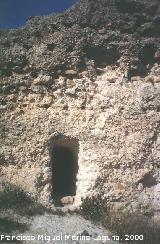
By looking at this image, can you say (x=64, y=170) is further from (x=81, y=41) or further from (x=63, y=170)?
(x=81, y=41)

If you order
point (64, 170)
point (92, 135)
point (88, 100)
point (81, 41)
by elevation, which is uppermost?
point (81, 41)

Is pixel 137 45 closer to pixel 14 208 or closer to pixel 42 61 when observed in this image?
pixel 42 61

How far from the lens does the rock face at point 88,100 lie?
735cm

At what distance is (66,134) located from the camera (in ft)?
24.7

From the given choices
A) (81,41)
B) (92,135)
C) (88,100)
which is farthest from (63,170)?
(81,41)

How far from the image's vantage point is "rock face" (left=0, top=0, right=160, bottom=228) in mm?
7352

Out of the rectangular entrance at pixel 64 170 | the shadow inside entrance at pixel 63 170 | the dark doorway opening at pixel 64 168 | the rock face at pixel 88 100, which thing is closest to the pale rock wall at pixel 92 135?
the rock face at pixel 88 100

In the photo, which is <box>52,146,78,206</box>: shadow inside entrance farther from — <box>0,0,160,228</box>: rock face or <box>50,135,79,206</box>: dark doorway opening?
<box>0,0,160,228</box>: rock face

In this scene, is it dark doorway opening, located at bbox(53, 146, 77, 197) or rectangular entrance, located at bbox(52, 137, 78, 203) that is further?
dark doorway opening, located at bbox(53, 146, 77, 197)

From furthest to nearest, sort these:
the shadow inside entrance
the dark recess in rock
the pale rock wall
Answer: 1. the shadow inside entrance
2. the dark recess in rock
3. the pale rock wall

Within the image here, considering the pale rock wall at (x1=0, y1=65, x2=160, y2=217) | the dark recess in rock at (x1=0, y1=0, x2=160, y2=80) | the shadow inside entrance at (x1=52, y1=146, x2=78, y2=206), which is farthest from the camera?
the shadow inside entrance at (x1=52, y1=146, x2=78, y2=206)

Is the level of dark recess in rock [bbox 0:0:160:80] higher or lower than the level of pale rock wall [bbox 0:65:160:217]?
higher

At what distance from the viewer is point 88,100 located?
25.7 feet

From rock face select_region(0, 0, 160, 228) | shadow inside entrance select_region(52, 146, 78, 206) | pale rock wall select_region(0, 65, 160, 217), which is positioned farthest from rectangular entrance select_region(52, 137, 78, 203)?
pale rock wall select_region(0, 65, 160, 217)
